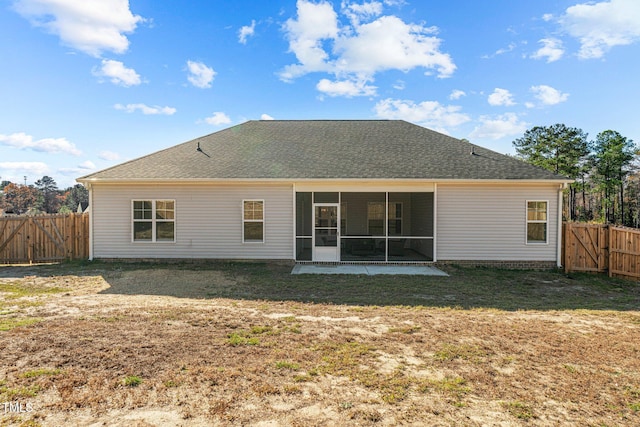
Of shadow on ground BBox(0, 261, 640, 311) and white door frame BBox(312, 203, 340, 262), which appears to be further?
white door frame BBox(312, 203, 340, 262)

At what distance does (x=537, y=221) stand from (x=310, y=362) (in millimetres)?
11093

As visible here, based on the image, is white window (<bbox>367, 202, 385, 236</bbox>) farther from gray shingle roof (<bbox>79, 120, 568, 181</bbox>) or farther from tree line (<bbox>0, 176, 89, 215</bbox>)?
tree line (<bbox>0, 176, 89, 215</bbox>)

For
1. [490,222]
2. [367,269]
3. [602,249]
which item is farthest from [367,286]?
[602,249]

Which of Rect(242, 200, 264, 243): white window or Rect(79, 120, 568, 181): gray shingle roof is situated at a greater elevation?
Rect(79, 120, 568, 181): gray shingle roof

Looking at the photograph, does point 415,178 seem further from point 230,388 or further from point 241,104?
point 241,104

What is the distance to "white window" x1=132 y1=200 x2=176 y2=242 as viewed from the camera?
12367mm

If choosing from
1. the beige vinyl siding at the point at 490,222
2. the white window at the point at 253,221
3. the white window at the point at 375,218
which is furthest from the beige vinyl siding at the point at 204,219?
the white window at the point at 375,218

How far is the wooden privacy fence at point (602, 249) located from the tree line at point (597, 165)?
33160 millimetres

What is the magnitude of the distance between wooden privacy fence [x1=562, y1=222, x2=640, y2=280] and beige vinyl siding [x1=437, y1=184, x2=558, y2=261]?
0.53 metres

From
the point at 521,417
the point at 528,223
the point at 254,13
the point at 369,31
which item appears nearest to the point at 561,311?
the point at 521,417

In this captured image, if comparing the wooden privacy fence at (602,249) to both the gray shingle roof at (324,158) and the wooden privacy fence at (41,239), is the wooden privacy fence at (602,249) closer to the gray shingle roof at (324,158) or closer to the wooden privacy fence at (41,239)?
the gray shingle roof at (324,158)

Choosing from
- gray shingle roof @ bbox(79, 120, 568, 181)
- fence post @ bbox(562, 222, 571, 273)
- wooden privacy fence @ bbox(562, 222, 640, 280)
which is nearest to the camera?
wooden privacy fence @ bbox(562, 222, 640, 280)

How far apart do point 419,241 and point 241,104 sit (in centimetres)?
1257

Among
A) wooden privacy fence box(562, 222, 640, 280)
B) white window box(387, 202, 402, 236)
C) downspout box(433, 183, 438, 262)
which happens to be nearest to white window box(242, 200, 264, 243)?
downspout box(433, 183, 438, 262)
